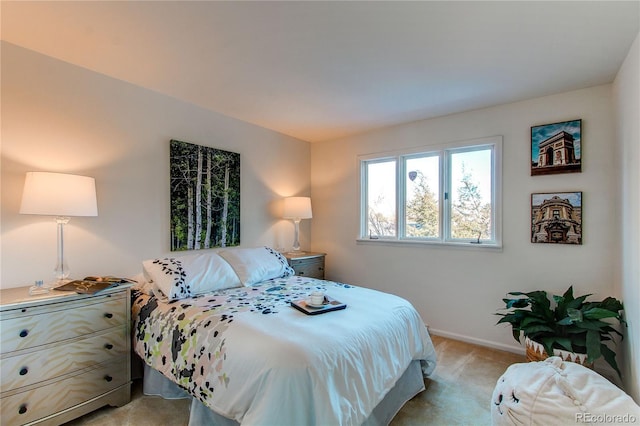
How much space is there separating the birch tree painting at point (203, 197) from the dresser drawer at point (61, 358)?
988 mm

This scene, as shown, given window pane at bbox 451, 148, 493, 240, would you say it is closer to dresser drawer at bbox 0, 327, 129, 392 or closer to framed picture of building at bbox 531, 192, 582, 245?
framed picture of building at bbox 531, 192, 582, 245

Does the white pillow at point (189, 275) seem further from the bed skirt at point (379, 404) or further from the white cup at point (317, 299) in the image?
the white cup at point (317, 299)

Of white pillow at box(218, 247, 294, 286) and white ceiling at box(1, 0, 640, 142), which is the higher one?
white ceiling at box(1, 0, 640, 142)

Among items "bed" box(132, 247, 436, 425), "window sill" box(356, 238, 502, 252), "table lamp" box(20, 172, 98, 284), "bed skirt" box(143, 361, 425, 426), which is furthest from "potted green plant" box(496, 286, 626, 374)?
"table lamp" box(20, 172, 98, 284)

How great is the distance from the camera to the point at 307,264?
378 cm

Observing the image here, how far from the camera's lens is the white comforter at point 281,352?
4.46 feet

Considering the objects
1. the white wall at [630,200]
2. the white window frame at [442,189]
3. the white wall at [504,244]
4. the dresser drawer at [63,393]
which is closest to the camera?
the dresser drawer at [63,393]

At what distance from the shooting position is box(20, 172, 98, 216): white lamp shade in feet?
6.13

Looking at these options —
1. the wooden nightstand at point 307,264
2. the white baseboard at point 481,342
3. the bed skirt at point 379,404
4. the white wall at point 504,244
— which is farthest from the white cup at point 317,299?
the white baseboard at point 481,342

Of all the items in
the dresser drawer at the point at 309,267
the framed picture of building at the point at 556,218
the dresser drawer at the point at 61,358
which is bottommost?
the dresser drawer at the point at 61,358

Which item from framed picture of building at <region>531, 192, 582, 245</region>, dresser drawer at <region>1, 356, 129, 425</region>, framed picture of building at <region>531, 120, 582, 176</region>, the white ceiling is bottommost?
dresser drawer at <region>1, 356, 129, 425</region>

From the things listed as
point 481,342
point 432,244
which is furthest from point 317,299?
point 481,342

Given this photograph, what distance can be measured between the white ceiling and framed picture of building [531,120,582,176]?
1.08ft

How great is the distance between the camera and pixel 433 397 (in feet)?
7.11
